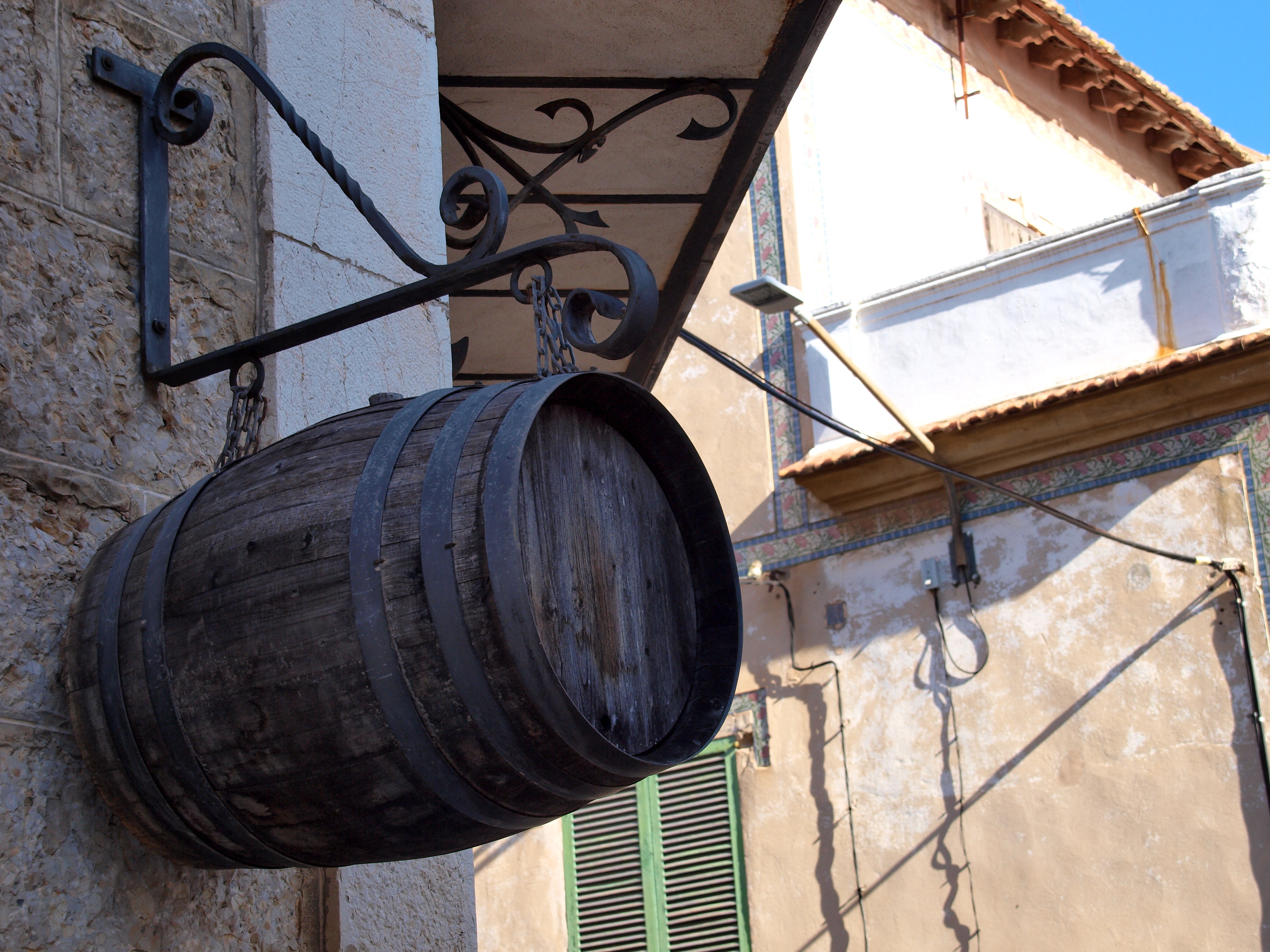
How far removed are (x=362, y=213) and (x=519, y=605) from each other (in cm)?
86

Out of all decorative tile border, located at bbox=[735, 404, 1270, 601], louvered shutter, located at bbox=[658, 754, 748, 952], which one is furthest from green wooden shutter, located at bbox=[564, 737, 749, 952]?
decorative tile border, located at bbox=[735, 404, 1270, 601]

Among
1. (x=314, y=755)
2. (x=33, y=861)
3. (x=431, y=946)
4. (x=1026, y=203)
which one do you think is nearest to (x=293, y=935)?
(x=431, y=946)

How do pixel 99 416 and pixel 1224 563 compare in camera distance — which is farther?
pixel 1224 563

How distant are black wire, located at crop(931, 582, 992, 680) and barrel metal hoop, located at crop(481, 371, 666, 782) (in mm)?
8630

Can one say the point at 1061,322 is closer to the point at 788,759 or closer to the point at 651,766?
the point at 788,759

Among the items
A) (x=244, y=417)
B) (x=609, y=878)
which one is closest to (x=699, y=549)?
(x=244, y=417)

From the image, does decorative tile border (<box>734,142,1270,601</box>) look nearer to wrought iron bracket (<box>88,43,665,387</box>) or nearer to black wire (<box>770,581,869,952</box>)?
black wire (<box>770,581,869,952</box>)

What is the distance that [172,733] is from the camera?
169cm

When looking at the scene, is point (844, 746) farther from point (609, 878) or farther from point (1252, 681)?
point (1252, 681)

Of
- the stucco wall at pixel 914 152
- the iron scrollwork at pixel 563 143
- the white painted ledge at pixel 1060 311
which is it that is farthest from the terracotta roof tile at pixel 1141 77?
the iron scrollwork at pixel 563 143

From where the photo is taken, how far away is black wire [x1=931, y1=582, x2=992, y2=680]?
9.89 metres

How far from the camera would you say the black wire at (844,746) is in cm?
989

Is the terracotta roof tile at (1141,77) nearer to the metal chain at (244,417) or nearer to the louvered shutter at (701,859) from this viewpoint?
the louvered shutter at (701,859)

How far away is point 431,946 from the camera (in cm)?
233
